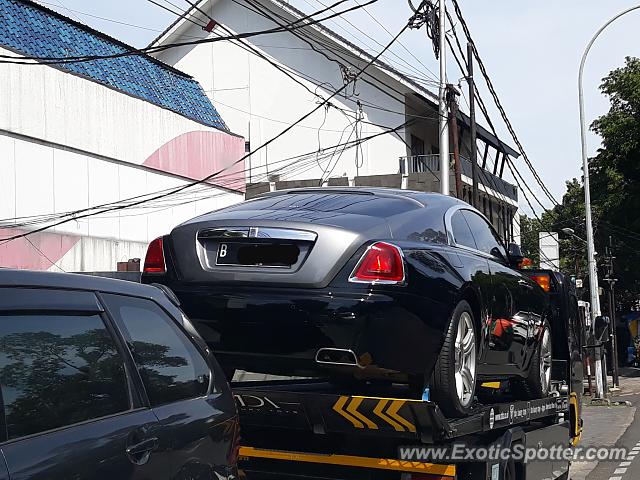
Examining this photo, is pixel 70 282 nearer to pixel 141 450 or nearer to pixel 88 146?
pixel 141 450

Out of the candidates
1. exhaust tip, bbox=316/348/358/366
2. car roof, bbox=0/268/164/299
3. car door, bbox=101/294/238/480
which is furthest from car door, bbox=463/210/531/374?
car roof, bbox=0/268/164/299

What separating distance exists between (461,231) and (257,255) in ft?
5.58

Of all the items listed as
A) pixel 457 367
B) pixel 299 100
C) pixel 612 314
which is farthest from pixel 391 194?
pixel 612 314

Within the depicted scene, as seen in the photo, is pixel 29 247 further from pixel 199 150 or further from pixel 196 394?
pixel 196 394

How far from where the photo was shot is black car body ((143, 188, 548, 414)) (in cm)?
516

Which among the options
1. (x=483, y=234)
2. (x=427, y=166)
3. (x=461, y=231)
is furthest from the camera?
(x=427, y=166)

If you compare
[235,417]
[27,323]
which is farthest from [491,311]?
[27,323]

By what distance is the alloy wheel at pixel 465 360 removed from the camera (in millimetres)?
5652

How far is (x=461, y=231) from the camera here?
6.51m

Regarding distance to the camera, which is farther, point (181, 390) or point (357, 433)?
point (357, 433)

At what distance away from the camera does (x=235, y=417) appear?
3.92 meters

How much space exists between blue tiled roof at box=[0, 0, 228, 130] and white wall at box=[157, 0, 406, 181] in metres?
8.27

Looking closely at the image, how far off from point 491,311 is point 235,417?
2825 millimetres

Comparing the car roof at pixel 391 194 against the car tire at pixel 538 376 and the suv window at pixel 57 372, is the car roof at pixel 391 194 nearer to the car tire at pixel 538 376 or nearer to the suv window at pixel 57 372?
the car tire at pixel 538 376
